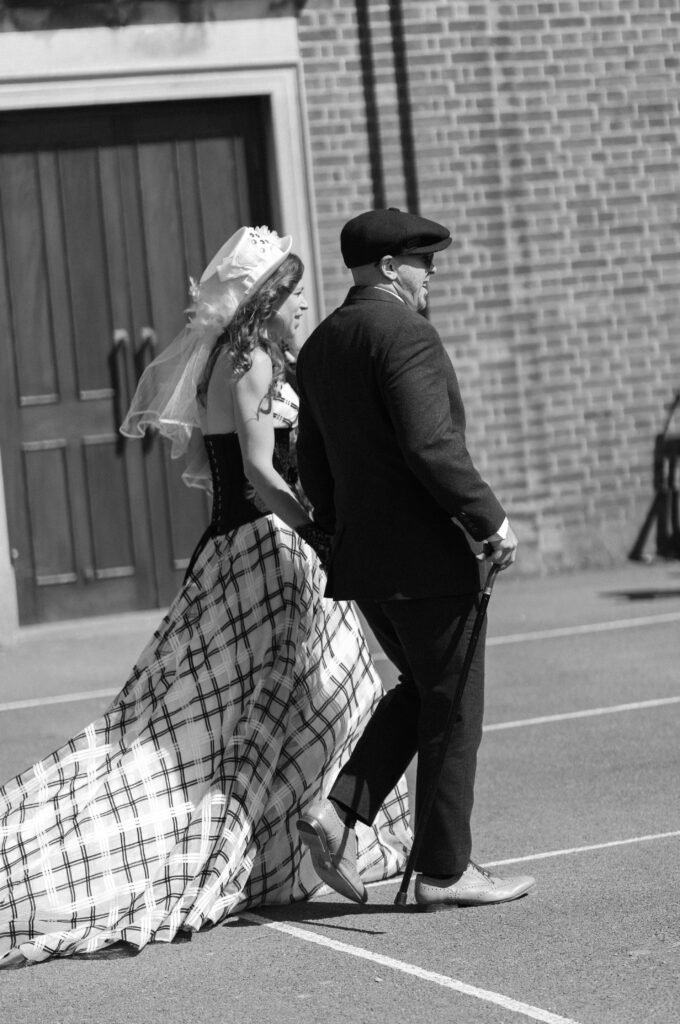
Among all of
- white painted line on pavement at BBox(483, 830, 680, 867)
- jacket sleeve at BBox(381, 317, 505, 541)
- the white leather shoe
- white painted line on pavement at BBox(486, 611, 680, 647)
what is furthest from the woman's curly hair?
white painted line on pavement at BBox(486, 611, 680, 647)

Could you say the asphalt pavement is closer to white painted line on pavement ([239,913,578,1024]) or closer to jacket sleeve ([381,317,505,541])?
white painted line on pavement ([239,913,578,1024])

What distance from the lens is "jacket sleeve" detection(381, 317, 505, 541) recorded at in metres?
4.35

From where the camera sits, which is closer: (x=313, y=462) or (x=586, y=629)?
(x=313, y=462)

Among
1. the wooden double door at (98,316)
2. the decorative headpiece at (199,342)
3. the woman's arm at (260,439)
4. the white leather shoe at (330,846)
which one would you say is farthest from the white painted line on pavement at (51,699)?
the white leather shoe at (330,846)

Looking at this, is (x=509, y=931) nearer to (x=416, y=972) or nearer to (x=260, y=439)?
(x=416, y=972)

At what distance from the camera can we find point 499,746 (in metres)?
6.92

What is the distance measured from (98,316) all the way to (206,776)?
610cm

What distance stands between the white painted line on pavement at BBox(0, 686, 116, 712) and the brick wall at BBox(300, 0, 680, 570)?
3.46 m

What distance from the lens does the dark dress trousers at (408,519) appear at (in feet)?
14.4

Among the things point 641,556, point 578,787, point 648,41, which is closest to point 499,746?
point 578,787

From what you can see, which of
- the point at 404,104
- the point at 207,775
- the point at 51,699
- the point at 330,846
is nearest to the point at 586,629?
the point at 51,699

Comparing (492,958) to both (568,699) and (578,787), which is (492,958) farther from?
(568,699)

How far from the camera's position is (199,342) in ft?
17.2

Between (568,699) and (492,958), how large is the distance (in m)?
3.67
